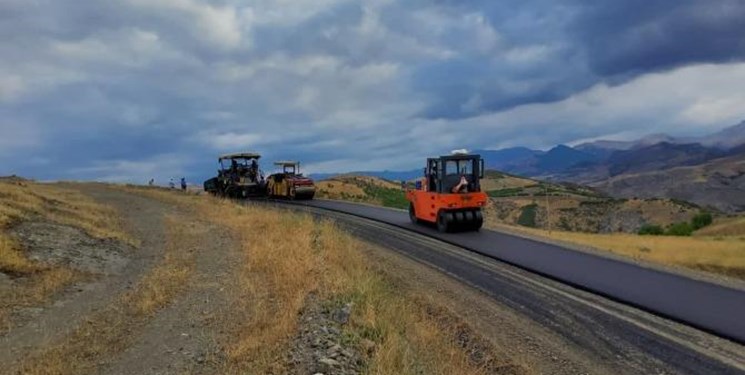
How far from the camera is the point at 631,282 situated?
14.5 meters

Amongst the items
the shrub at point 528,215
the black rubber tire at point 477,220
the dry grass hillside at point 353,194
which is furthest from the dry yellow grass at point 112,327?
the shrub at point 528,215

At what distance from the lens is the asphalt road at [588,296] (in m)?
9.88

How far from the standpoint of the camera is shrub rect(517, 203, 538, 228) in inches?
3783

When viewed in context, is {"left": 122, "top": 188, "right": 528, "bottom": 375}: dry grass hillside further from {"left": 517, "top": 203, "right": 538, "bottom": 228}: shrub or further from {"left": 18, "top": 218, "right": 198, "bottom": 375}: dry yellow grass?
{"left": 517, "top": 203, "right": 538, "bottom": 228}: shrub

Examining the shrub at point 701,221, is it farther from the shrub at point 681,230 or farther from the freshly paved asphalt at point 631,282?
the freshly paved asphalt at point 631,282

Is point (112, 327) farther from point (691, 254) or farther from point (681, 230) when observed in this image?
point (681, 230)

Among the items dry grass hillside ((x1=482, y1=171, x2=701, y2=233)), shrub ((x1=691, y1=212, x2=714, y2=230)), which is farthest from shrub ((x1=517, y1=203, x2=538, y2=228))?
shrub ((x1=691, y1=212, x2=714, y2=230))

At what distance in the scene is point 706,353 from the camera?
9844mm

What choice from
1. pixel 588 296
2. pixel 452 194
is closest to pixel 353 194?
pixel 452 194

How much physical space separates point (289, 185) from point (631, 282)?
2794 cm

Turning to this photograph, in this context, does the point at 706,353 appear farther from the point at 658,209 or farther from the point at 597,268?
the point at 658,209

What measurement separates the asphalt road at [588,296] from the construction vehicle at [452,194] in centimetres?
92

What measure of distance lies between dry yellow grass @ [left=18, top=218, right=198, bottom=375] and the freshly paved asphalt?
907 cm

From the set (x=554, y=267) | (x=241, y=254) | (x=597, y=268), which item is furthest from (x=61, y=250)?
(x=597, y=268)
